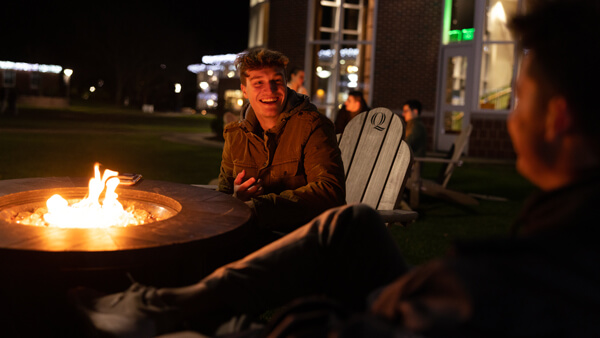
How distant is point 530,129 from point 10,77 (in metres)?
72.8

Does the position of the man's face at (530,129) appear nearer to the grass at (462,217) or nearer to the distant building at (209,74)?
the grass at (462,217)

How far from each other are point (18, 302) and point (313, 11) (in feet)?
55.3

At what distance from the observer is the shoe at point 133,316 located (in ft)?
5.92

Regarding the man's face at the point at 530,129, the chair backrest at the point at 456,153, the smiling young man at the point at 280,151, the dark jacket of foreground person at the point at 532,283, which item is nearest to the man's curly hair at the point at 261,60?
the smiling young man at the point at 280,151

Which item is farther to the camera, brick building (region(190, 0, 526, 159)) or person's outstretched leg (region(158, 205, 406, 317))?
brick building (region(190, 0, 526, 159))

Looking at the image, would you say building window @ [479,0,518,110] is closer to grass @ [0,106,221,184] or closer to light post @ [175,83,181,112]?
grass @ [0,106,221,184]

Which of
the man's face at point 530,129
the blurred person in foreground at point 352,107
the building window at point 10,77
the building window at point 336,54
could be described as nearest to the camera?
the man's face at point 530,129

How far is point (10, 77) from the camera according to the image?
64.9 m

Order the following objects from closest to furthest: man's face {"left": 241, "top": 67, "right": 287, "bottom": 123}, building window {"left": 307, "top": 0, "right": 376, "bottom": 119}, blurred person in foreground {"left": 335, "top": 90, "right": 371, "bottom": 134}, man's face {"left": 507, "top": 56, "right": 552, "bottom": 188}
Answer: man's face {"left": 507, "top": 56, "right": 552, "bottom": 188}, man's face {"left": 241, "top": 67, "right": 287, "bottom": 123}, blurred person in foreground {"left": 335, "top": 90, "right": 371, "bottom": 134}, building window {"left": 307, "top": 0, "right": 376, "bottom": 119}

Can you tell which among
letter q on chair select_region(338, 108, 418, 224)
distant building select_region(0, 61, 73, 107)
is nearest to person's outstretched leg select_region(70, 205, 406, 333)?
letter q on chair select_region(338, 108, 418, 224)

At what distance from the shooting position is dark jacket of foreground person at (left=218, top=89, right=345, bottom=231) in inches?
119

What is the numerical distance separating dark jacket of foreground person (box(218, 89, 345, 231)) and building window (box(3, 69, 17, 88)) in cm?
6987

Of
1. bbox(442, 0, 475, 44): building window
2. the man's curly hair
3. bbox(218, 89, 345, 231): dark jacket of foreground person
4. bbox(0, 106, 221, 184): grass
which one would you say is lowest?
bbox(0, 106, 221, 184): grass

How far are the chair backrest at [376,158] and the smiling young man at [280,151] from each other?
0.65 meters
